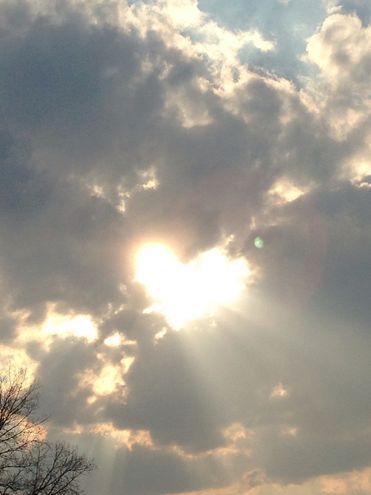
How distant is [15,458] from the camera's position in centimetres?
3525

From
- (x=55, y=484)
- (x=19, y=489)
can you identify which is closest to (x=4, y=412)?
(x=19, y=489)

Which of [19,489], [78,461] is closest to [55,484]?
[78,461]

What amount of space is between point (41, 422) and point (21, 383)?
10.8ft

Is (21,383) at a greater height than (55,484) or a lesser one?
greater

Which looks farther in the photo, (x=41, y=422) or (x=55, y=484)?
(x=55, y=484)

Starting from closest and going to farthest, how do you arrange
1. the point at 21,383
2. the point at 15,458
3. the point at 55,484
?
the point at 15,458, the point at 21,383, the point at 55,484

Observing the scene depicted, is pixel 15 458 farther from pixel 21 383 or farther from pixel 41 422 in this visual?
pixel 21 383

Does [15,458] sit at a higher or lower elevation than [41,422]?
lower

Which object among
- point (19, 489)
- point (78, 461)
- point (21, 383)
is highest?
point (21, 383)

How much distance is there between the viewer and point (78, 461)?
43219mm

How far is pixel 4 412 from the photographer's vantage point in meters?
36.7

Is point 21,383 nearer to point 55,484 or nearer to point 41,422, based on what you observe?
point 41,422

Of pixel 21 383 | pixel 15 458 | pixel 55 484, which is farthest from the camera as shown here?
pixel 55 484

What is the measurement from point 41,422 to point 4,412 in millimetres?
2704
